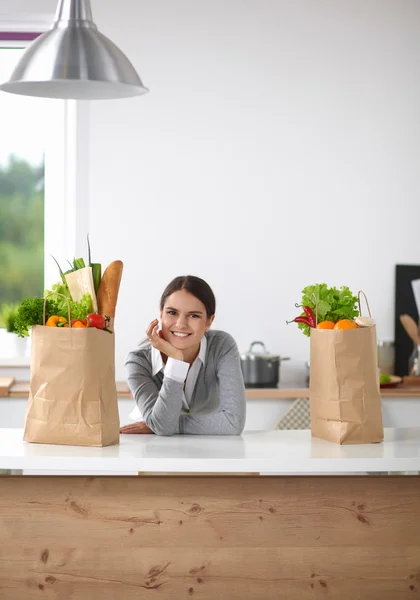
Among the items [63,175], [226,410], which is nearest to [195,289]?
[226,410]

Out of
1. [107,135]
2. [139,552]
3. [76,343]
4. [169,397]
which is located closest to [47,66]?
[76,343]

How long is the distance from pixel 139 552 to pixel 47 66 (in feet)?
4.01

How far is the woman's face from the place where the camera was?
8.30ft

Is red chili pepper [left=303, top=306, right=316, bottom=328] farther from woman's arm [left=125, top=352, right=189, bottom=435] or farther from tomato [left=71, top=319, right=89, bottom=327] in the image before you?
tomato [left=71, top=319, right=89, bottom=327]

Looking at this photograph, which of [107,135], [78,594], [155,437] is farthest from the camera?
[107,135]

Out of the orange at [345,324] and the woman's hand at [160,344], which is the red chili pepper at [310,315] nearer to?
the orange at [345,324]

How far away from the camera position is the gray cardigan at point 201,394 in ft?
7.91

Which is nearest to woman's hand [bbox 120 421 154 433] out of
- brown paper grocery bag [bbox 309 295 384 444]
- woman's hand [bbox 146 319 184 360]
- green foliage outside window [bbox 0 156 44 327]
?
woman's hand [bbox 146 319 184 360]

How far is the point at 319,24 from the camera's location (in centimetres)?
428

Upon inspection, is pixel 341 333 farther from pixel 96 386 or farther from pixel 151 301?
pixel 151 301

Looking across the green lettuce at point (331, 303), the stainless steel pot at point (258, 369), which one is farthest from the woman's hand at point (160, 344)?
the stainless steel pot at point (258, 369)

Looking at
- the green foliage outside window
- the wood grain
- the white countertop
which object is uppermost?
the green foliage outside window

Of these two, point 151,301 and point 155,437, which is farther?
point 151,301

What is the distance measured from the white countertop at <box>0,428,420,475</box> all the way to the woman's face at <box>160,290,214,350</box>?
0.40 meters
